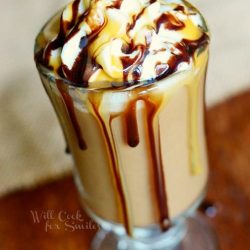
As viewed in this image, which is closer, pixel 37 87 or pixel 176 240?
pixel 176 240

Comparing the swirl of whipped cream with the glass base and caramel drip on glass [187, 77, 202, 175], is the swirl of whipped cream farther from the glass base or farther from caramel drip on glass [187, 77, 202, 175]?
the glass base

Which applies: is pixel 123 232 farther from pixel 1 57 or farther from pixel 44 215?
pixel 1 57

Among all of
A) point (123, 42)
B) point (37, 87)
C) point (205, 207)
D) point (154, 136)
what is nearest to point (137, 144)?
point (154, 136)

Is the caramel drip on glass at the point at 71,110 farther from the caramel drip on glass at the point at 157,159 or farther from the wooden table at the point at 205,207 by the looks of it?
the wooden table at the point at 205,207

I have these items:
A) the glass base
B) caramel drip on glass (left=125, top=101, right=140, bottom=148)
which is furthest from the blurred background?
caramel drip on glass (left=125, top=101, right=140, bottom=148)

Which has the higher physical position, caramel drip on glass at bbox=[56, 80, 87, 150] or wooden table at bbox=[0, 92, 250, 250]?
caramel drip on glass at bbox=[56, 80, 87, 150]

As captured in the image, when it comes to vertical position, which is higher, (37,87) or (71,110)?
(71,110)

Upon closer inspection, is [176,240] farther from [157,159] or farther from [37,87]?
[37,87]

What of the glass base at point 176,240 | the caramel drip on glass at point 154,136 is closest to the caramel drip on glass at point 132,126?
the caramel drip on glass at point 154,136
